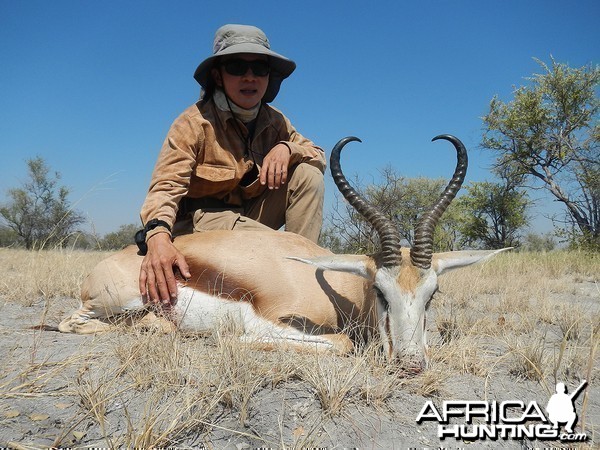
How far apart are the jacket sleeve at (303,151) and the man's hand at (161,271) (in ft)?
5.42

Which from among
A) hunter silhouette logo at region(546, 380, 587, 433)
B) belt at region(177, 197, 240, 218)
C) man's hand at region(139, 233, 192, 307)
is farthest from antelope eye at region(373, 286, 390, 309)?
belt at region(177, 197, 240, 218)

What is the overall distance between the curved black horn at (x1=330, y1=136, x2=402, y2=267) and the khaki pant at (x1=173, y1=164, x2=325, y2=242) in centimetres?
123

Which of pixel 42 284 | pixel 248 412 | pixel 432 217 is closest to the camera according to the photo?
pixel 248 412

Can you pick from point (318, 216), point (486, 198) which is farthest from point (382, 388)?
point (486, 198)

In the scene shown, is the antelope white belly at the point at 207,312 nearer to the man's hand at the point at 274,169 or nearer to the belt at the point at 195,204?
the man's hand at the point at 274,169

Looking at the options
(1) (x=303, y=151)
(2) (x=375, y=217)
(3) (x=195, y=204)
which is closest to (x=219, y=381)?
(2) (x=375, y=217)

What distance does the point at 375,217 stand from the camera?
323 centimetres

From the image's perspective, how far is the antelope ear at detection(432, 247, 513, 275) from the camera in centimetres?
322

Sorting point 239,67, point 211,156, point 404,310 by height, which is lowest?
point 404,310

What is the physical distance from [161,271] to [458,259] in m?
2.10

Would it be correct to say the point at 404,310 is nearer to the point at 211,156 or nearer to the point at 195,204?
the point at 211,156

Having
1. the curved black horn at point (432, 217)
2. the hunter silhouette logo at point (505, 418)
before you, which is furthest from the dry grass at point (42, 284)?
the hunter silhouette logo at point (505, 418)

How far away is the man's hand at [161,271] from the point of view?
10.5 ft

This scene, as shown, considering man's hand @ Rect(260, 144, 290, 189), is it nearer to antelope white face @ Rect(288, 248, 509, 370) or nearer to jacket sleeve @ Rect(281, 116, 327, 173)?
jacket sleeve @ Rect(281, 116, 327, 173)
